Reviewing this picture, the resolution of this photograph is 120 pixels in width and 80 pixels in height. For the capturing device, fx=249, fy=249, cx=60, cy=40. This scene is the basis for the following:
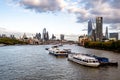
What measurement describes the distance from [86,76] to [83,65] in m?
19.7

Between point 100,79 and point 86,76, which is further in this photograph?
Answer: point 86,76

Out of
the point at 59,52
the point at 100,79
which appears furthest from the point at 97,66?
the point at 59,52

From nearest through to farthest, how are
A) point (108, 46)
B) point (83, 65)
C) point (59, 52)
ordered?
1. point (83, 65)
2. point (59, 52)
3. point (108, 46)

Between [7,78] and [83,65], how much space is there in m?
30.4

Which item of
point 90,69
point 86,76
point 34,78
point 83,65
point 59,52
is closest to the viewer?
point 34,78

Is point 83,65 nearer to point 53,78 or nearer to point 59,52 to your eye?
point 53,78

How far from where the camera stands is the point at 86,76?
2356 inches

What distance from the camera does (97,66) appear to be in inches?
2953

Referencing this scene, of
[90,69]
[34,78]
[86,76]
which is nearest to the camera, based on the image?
[34,78]

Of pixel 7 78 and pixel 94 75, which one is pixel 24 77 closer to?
pixel 7 78

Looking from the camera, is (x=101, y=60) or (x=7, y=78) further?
(x=101, y=60)

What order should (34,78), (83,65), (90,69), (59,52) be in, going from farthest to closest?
(59,52) < (83,65) < (90,69) < (34,78)

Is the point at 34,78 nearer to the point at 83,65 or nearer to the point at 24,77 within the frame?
the point at 24,77

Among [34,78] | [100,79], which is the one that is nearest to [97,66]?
[100,79]
